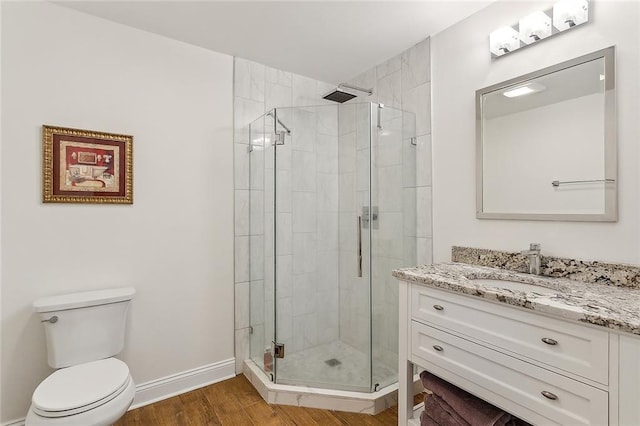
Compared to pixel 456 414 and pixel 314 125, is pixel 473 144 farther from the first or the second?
pixel 456 414

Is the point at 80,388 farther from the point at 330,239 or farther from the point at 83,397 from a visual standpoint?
the point at 330,239

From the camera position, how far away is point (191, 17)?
1.96 metres

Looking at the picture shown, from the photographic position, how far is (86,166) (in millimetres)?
1911

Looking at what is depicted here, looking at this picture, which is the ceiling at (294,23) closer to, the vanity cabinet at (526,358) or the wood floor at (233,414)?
the vanity cabinet at (526,358)

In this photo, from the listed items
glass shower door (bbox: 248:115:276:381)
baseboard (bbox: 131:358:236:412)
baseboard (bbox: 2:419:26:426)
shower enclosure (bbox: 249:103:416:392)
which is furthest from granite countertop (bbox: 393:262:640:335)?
baseboard (bbox: 2:419:26:426)

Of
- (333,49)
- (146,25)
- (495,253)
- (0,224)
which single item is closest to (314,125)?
(333,49)

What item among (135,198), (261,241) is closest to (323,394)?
(261,241)

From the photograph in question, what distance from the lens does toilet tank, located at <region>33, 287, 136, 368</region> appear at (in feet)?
5.49

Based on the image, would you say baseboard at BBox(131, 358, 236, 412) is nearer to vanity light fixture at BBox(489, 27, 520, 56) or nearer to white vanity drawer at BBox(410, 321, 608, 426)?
white vanity drawer at BBox(410, 321, 608, 426)

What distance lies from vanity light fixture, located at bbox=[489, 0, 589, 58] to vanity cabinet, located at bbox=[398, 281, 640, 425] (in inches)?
53.7

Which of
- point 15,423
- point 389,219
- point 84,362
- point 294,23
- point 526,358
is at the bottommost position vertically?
point 15,423

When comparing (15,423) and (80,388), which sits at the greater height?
(80,388)

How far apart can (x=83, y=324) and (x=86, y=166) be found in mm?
911

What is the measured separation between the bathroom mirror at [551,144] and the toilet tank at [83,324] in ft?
7.22
